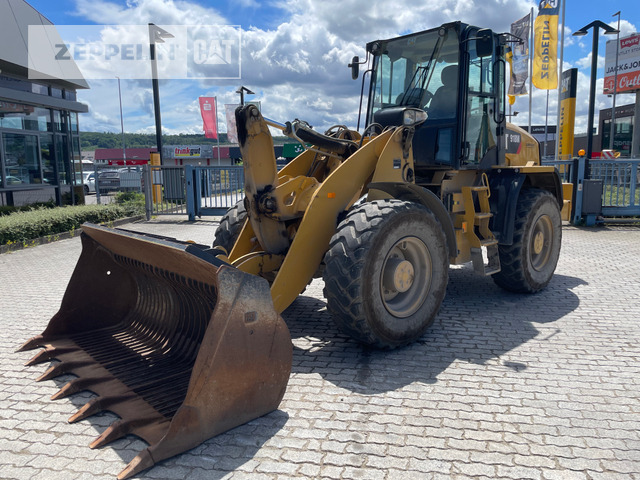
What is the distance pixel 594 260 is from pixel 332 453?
763 centimetres

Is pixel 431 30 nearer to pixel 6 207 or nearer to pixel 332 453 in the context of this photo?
pixel 332 453

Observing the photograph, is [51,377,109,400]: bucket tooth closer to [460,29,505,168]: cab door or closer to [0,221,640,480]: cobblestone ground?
[0,221,640,480]: cobblestone ground

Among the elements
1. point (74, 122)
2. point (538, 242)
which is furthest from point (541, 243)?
point (74, 122)

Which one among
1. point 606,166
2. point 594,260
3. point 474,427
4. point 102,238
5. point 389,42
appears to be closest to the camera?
point 474,427

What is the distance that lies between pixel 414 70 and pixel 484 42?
0.87 metres

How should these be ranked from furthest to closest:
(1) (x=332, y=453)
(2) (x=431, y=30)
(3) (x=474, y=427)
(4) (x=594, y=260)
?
(4) (x=594, y=260) < (2) (x=431, y=30) < (3) (x=474, y=427) < (1) (x=332, y=453)

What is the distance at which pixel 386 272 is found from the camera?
4379 millimetres

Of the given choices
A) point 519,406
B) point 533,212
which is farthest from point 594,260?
point 519,406

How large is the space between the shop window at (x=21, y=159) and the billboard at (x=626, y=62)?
3561cm

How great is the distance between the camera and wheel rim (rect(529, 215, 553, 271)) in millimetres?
6570

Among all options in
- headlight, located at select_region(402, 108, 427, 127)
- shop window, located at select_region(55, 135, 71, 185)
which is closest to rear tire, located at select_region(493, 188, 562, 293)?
headlight, located at select_region(402, 108, 427, 127)

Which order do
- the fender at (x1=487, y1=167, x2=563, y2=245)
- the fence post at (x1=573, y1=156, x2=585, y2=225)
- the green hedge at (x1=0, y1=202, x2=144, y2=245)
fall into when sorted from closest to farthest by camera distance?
the fender at (x1=487, y1=167, x2=563, y2=245), the green hedge at (x1=0, y1=202, x2=144, y2=245), the fence post at (x1=573, y1=156, x2=585, y2=225)

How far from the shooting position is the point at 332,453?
115 inches

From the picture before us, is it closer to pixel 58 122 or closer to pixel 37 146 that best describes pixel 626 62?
pixel 58 122
